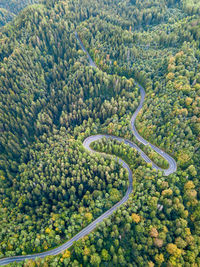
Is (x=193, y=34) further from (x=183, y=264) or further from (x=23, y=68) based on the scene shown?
(x=183, y=264)

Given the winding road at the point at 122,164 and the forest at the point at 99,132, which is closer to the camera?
the forest at the point at 99,132

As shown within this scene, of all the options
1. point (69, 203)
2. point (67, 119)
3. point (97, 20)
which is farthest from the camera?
point (97, 20)

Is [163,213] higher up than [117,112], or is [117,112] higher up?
[117,112]

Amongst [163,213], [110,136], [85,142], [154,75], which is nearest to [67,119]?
[85,142]

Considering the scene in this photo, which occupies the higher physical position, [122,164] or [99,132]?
[99,132]

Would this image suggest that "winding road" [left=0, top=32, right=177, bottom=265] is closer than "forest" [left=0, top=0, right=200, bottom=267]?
No

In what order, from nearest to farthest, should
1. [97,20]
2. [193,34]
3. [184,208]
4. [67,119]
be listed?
[184,208]
[67,119]
[193,34]
[97,20]

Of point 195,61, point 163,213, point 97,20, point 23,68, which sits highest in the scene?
point 97,20

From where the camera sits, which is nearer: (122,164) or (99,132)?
(122,164)
